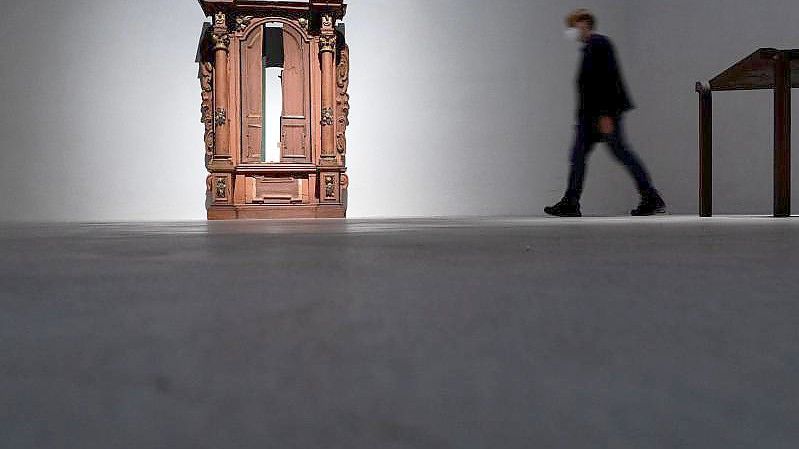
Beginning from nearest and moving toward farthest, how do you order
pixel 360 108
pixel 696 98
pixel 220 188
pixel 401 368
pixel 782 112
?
pixel 401 368 < pixel 782 112 < pixel 220 188 < pixel 360 108 < pixel 696 98

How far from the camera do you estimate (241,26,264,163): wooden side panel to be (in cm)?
461

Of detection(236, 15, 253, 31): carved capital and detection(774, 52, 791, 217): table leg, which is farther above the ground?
detection(236, 15, 253, 31): carved capital

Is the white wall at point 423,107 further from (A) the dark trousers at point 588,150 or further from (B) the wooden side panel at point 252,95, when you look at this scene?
(A) the dark trousers at point 588,150

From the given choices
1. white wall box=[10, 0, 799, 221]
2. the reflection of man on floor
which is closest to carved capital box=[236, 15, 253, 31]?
white wall box=[10, 0, 799, 221]

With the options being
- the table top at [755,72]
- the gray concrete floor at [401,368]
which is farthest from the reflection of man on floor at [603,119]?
the gray concrete floor at [401,368]

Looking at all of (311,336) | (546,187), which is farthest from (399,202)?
(311,336)

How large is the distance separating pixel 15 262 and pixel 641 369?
0.58 meters

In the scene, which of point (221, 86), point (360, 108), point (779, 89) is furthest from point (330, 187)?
point (779, 89)

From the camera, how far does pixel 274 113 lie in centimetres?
466

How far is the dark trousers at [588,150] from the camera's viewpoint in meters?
3.49

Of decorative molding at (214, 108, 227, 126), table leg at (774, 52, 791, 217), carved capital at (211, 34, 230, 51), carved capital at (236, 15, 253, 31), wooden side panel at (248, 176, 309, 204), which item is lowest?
wooden side panel at (248, 176, 309, 204)

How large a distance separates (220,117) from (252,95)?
0.80 feet

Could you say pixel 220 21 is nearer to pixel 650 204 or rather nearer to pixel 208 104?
pixel 208 104

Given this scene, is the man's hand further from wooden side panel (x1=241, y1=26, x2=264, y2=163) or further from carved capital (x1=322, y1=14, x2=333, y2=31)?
wooden side panel (x1=241, y1=26, x2=264, y2=163)
